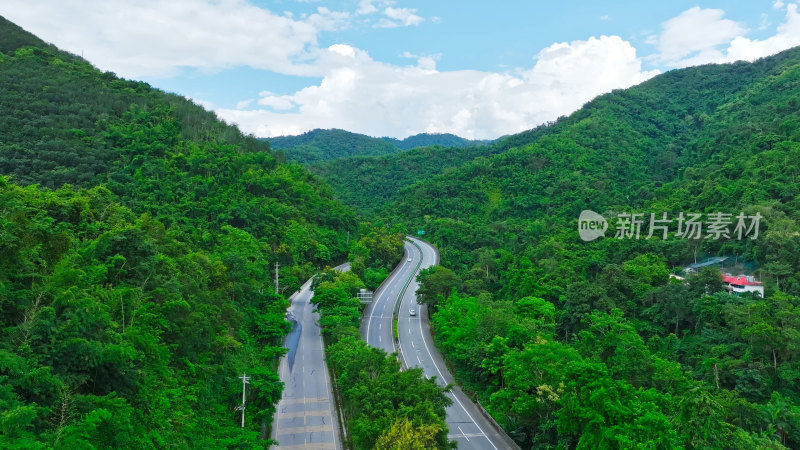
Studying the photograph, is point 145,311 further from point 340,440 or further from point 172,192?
point 172,192

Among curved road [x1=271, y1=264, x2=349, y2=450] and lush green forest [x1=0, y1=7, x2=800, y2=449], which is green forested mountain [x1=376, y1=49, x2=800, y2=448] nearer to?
lush green forest [x1=0, y1=7, x2=800, y2=449]

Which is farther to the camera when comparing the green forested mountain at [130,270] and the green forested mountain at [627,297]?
the green forested mountain at [627,297]

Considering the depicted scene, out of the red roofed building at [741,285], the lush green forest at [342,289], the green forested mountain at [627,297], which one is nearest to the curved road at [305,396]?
the lush green forest at [342,289]

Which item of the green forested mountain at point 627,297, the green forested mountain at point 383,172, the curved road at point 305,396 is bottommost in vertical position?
the curved road at point 305,396

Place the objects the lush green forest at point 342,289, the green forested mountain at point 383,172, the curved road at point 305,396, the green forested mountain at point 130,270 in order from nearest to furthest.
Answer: the green forested mountain at point 130,270, the lush green forest at point 342,289, the curved road at point 305,396, the green forested mountain at point 383,172

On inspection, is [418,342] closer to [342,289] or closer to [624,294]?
[342,289]

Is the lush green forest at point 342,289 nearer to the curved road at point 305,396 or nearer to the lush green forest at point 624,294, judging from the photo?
the lush green forest at point 624,294

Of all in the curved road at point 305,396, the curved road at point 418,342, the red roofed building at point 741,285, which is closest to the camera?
the curved road at point 305,396

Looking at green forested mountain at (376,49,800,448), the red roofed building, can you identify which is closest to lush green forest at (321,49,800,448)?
green forested mountain at (376,49,800,448)
